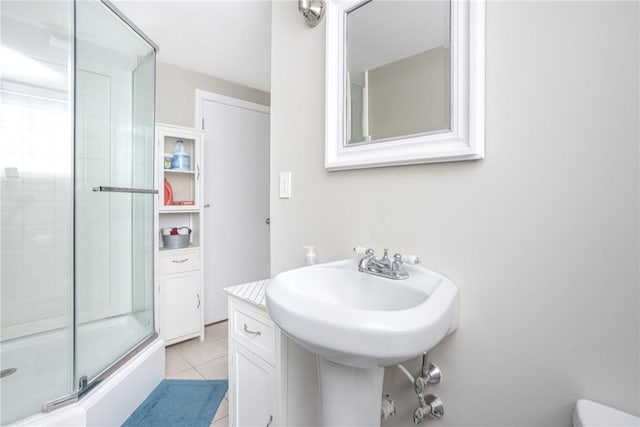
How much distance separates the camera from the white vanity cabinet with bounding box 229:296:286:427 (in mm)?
1017

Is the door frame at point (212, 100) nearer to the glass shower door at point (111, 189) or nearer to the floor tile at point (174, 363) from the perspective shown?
the glass shower door at point (111, 189)

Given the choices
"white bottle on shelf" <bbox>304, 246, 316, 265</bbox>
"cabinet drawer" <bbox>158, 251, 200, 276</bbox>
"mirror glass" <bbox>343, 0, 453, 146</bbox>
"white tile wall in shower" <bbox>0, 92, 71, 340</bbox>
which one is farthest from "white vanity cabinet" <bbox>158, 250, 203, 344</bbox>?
"mirror glass" <bbox>343, 0, 453, 146</bbox>

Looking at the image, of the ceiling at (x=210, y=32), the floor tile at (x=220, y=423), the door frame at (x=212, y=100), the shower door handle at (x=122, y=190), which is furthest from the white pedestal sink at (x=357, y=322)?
the door frame at (x=212, y=100)

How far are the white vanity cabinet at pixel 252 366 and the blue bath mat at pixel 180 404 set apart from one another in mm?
369

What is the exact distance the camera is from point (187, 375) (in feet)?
5.99

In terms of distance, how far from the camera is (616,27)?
60cm

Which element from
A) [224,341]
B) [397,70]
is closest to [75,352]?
[224,341]

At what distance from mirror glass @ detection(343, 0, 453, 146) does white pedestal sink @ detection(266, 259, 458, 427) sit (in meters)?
0.46

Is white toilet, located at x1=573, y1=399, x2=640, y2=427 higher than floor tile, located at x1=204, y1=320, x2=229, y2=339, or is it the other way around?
white toilet, located at x1=573, y1=399, x2=640, y2=427

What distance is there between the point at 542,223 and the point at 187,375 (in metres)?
2.05

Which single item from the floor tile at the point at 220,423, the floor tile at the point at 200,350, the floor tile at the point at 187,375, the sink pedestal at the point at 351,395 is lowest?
the floor tile at the point at 220,423

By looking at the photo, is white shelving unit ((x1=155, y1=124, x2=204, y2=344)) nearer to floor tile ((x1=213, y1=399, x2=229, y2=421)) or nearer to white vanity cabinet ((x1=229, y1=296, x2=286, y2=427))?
floor tile ((x1=213, y1=399, x2=229, y2=421))

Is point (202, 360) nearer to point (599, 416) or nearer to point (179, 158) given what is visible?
point (179, 158)

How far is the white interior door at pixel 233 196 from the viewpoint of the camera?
2.54 metres
